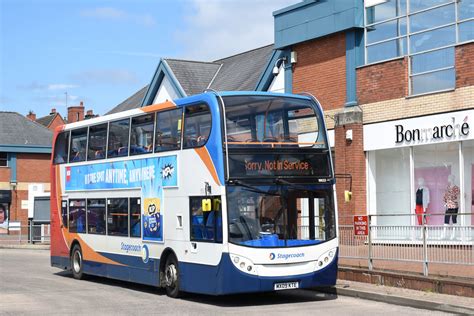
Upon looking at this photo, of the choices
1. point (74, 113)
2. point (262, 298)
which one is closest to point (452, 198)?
point (262, 298)

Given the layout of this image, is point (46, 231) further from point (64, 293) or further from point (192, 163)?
point (192, 163)

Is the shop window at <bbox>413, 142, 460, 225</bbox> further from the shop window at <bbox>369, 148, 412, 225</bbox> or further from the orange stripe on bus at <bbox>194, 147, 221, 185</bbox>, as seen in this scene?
the orange stripe on bus at <bbox>194, 147, 221, 185</bbox>

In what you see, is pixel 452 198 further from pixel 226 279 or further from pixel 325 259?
pixel 226 279

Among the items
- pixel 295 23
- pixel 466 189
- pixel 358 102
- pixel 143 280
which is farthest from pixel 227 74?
pixel 143 280

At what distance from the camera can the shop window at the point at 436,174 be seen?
67.7 feet

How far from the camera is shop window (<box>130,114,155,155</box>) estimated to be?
16.4 metres

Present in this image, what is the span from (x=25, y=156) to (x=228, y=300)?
40651 mm

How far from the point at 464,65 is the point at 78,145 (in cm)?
1037

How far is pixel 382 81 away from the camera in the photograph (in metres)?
22.4

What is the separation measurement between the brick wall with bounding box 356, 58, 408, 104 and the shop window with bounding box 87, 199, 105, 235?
8.96 metres

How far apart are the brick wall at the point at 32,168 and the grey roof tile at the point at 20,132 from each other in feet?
3.19

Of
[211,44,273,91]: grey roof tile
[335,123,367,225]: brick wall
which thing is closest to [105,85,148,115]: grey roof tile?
[211,44,273,91]: grey roof tile

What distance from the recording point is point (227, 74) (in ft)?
116

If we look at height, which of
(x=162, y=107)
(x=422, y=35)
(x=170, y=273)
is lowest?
(x=170, y=273)
